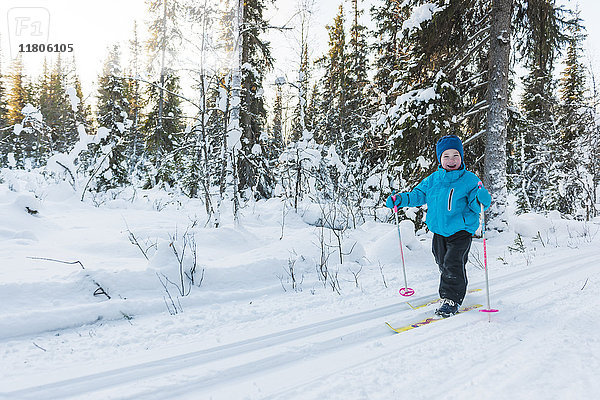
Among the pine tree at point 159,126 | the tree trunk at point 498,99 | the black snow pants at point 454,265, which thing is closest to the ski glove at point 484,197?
the black snow pants at point 454,265

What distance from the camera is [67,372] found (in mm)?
2006

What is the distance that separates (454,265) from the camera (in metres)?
3.12

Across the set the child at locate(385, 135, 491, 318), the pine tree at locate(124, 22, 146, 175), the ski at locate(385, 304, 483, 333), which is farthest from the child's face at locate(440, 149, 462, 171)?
the pine tree at locate(124, 22, 146, 175)

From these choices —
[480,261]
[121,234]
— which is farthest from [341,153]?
[121,234]

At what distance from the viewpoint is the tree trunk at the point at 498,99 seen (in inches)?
247

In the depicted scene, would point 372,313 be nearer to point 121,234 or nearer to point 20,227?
point 121,234

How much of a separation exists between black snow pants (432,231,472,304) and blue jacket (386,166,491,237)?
0.09 meters

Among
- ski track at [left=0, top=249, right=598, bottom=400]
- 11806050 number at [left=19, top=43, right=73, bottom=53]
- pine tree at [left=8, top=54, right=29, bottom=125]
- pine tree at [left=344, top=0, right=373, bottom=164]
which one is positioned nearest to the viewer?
ski track at [left=0, top=249, right=598, bottom=400]

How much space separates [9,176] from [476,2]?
39.1 feet

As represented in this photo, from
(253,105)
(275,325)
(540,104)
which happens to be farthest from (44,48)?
(540,104)

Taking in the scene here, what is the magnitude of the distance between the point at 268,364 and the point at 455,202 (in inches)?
91.4

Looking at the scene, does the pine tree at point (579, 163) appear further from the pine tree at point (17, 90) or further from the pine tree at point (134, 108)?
the pine tree at point (17, 90)

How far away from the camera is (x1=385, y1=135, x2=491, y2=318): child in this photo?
3.02 metres

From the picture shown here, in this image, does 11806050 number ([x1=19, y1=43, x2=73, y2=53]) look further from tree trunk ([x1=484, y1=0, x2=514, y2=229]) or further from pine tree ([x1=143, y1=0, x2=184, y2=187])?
tree trunk ([x1=484, y1=0, x2=514, y2=229])
